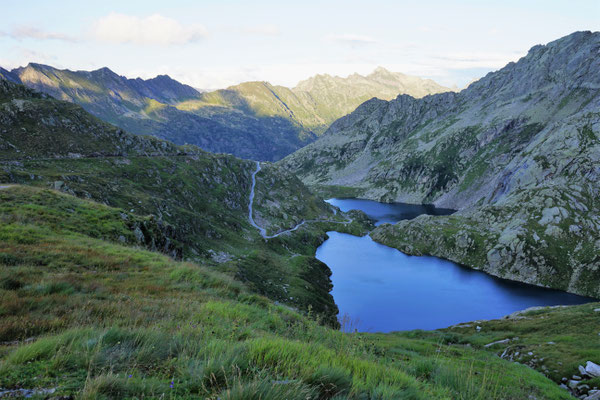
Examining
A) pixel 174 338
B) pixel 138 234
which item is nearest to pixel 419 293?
pixel 138 234

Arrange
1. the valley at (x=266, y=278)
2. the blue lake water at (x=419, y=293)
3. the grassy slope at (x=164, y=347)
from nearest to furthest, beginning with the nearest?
the grassy slope at (x=164, y=347)
the valley at (x=266, y=278)
the blue lake water at (x=419, y=293)

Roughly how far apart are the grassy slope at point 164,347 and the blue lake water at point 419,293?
164 feet

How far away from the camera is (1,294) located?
28.1 ft

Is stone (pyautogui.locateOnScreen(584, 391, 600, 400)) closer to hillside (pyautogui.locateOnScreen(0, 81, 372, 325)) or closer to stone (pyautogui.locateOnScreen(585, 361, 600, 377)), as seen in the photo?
stone (pyautogui.locateOnScreen(585, 361, 600, 377))

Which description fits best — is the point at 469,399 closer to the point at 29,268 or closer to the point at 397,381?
the point at 397,381

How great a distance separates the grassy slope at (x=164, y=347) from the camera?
14.6 feet

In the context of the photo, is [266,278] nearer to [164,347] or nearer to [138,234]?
[138,234]

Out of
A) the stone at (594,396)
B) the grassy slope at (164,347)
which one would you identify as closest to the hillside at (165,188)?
the grassy slope at (164,347)

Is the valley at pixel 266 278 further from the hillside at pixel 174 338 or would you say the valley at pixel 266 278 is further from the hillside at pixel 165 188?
the hillside at pixel 165 188

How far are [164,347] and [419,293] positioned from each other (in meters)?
87.9

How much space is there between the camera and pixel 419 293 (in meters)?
83.3

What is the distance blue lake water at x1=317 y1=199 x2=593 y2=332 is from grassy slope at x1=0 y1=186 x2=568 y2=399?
49.9 m

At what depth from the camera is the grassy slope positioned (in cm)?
445

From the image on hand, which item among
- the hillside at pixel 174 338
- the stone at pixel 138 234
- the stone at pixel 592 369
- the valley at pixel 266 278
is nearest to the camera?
the hillside at pixel 174 338
